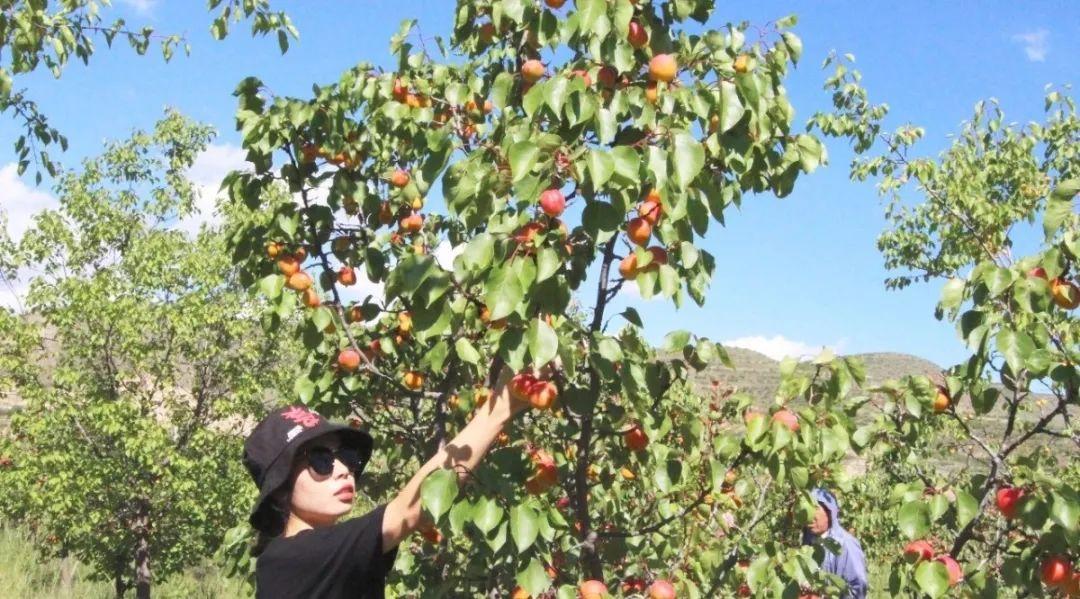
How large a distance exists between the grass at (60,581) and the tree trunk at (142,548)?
313 mm

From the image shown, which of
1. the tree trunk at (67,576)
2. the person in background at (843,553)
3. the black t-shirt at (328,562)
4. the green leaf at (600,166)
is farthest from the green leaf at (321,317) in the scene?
the tree trunk at (67,576)

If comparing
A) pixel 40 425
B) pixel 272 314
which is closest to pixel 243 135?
pixel 272 314

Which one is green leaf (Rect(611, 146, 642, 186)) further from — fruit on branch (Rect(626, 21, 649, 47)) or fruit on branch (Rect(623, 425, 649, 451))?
fruit on branch (Rect(623, 425, 649, 451))

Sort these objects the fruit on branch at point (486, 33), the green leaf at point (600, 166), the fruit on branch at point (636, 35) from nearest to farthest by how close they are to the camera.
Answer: the green leaf at point (600, 166)
the fruit on branch at point (636, 35)
the fruit on branch at point (486, 33)

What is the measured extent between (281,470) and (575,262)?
916 mm

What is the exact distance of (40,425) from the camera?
1012cm

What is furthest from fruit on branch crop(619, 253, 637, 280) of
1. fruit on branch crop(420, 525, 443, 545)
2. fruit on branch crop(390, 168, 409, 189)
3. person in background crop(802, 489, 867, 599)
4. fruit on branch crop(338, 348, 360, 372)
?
person in background crop(802, 489, 867, 599)

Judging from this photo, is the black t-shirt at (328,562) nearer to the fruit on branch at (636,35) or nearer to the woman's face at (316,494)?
the woman's face at (316,494)

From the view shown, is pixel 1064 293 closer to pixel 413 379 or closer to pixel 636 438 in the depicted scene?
pixel 636 438

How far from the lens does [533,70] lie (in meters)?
2.59

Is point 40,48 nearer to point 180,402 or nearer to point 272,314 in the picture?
point 272,314

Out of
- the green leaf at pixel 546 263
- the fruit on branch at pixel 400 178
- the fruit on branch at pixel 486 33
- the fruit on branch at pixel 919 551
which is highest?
the fruit on branch at pixel 486 33

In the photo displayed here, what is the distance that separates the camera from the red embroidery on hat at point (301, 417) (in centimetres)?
224

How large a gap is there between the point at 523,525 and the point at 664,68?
3.62 ft
